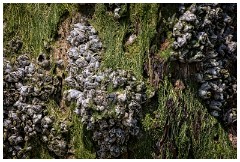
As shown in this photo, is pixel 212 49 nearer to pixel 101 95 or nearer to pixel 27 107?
pixel 101 95

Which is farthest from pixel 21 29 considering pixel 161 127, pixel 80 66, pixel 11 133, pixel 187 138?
pixel 187 138

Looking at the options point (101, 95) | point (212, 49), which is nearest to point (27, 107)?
point (101, 95)

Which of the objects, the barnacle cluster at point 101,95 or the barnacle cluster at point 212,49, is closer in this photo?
the barnacle cluster at point 101,95

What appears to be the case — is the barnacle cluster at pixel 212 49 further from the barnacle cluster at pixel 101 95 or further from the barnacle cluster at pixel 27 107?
the barnacle cluster at pixel 27 107

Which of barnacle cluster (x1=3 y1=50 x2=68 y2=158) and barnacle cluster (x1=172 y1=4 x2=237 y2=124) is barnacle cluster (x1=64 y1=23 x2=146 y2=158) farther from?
barnacle cluster (x1=172 y1=4 x2=237 y2=124)

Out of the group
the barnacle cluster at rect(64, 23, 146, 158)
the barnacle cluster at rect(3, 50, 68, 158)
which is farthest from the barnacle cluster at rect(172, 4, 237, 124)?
the barnacle cluster at rect(3, 50, 68, 158)

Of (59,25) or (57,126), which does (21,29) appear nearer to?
(59,25)

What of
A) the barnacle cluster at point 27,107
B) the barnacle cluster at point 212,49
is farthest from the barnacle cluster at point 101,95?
the barnacle cluster at point 212,49
